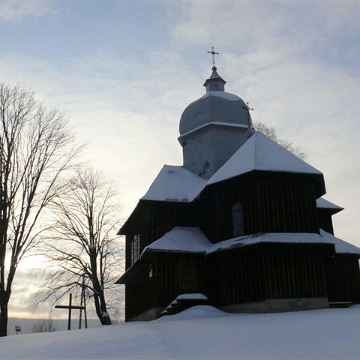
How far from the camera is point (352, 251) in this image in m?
23.7

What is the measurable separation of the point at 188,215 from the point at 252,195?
4576 millimetres

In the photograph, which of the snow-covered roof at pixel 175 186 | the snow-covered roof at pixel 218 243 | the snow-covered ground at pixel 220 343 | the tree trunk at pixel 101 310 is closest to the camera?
the snow-covered ground at pixel 220 343

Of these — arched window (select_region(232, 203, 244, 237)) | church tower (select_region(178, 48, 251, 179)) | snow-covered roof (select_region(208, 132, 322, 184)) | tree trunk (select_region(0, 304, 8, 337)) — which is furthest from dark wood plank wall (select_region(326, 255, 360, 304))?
tree trunk (select_region(0, 304, 8, 337))

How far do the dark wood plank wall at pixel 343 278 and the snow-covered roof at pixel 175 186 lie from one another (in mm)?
7276

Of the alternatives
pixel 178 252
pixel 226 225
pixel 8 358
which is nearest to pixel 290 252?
pixel 226 225

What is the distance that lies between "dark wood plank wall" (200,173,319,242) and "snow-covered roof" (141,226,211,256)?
3.80 ft

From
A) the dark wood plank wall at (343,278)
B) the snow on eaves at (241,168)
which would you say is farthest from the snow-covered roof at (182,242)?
the dark wood plank wall at (343,278)

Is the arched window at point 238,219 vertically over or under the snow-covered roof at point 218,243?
over

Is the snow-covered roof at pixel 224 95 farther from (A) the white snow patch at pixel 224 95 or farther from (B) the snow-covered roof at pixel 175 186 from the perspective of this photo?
(B) the snow-covered roof at pixel 175 186

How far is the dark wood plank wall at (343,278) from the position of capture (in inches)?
915

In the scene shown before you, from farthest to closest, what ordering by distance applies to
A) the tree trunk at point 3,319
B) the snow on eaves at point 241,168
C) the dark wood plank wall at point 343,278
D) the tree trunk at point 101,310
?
the tree trunk at point 101,310 → the dark wood plank wall at point 343,278 → the snow on eaves at point 241,168 → the tree trunk at point 3,319

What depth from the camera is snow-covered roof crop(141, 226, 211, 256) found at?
21594 mm

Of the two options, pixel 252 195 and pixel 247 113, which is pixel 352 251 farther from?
pixel 247 113

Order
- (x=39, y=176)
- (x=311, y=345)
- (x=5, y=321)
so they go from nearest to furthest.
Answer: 1. (x=311, y=345)
2. (x=5, y=321)
3. (x=39, y=176)
